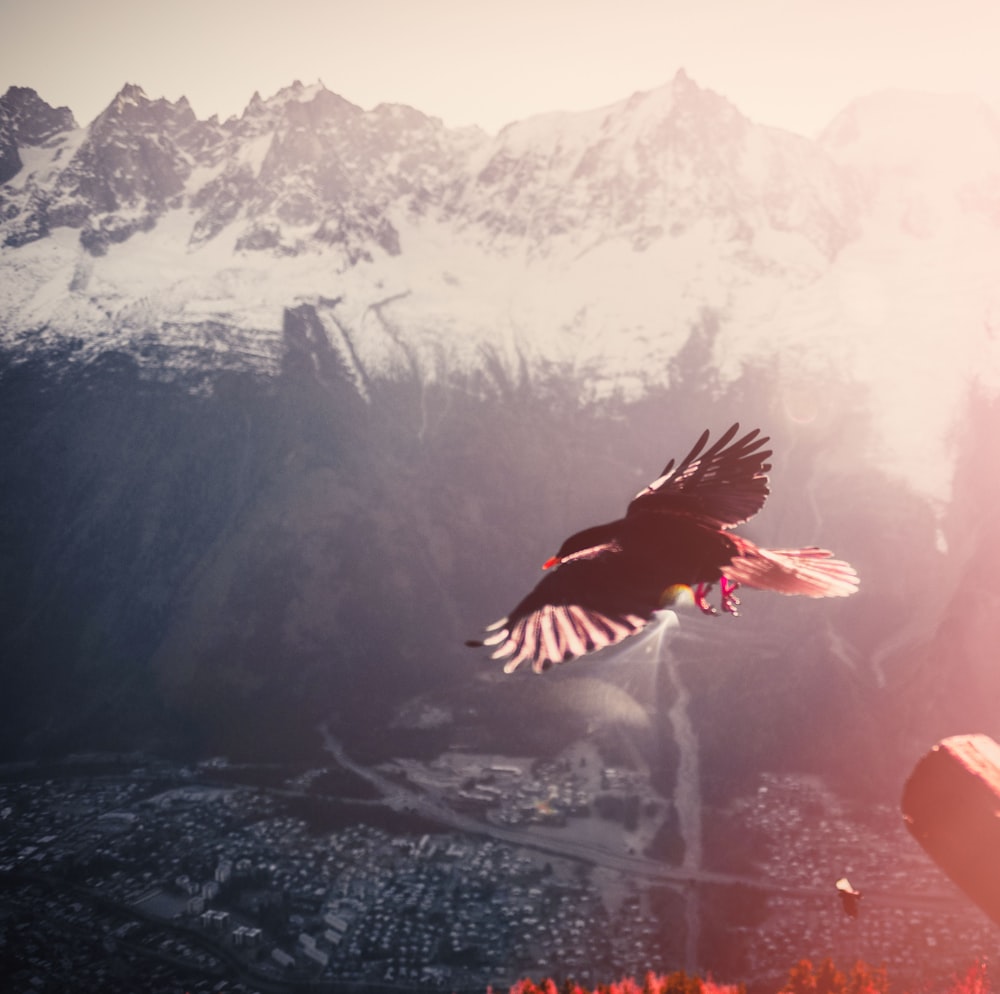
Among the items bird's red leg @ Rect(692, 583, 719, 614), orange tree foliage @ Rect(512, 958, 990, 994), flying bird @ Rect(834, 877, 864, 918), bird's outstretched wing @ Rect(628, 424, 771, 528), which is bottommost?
orange tree foliage @ Rect(512, 958, 990, 994)

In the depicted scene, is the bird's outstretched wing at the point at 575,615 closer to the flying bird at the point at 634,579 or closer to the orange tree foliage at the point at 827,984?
the flying bird at the point at 634,579

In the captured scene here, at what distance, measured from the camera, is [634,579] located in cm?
791

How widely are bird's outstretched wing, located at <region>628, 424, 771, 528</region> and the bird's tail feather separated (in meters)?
1.45

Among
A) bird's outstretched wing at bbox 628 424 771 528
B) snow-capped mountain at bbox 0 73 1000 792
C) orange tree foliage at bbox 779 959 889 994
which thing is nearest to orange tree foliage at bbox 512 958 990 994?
orange tree foliage at bbox 779 959 889 994

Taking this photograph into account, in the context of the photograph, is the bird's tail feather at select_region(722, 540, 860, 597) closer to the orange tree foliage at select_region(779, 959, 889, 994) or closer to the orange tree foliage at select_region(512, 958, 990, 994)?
Answer: the orange tree foliage at select_region(512, 958, 990, 994)

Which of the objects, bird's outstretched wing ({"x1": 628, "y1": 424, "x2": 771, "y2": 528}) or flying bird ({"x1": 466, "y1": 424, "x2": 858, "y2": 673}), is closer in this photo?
flying bird ({"x1": 466, "y1": 424, "x2": 858, "y2": 673})

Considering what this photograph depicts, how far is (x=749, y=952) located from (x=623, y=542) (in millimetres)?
84312

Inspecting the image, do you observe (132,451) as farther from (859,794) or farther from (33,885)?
(859,794)

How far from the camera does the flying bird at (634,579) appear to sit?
6938mm

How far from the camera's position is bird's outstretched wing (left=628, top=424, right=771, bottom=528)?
11.0 meters

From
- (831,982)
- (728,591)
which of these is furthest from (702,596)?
(831,982)

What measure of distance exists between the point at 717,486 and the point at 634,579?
452cm

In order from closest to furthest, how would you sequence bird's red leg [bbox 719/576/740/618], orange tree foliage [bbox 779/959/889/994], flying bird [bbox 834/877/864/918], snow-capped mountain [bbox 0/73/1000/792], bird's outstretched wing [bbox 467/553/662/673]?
bird's outstretched wing [bbox 467/553/662/673] → bird's red leg [bbox 719/576/740/618] → flying bird [bbox 834/877/864/918] → orange tree foliage [bbox 779/959/889/994] → snow-capped mountain [bbox 0/73/1000/792]

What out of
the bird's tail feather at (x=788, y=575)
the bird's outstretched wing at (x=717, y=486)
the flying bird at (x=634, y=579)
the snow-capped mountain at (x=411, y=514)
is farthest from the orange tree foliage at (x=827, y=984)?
the flying bird at (x=634, y=579)
